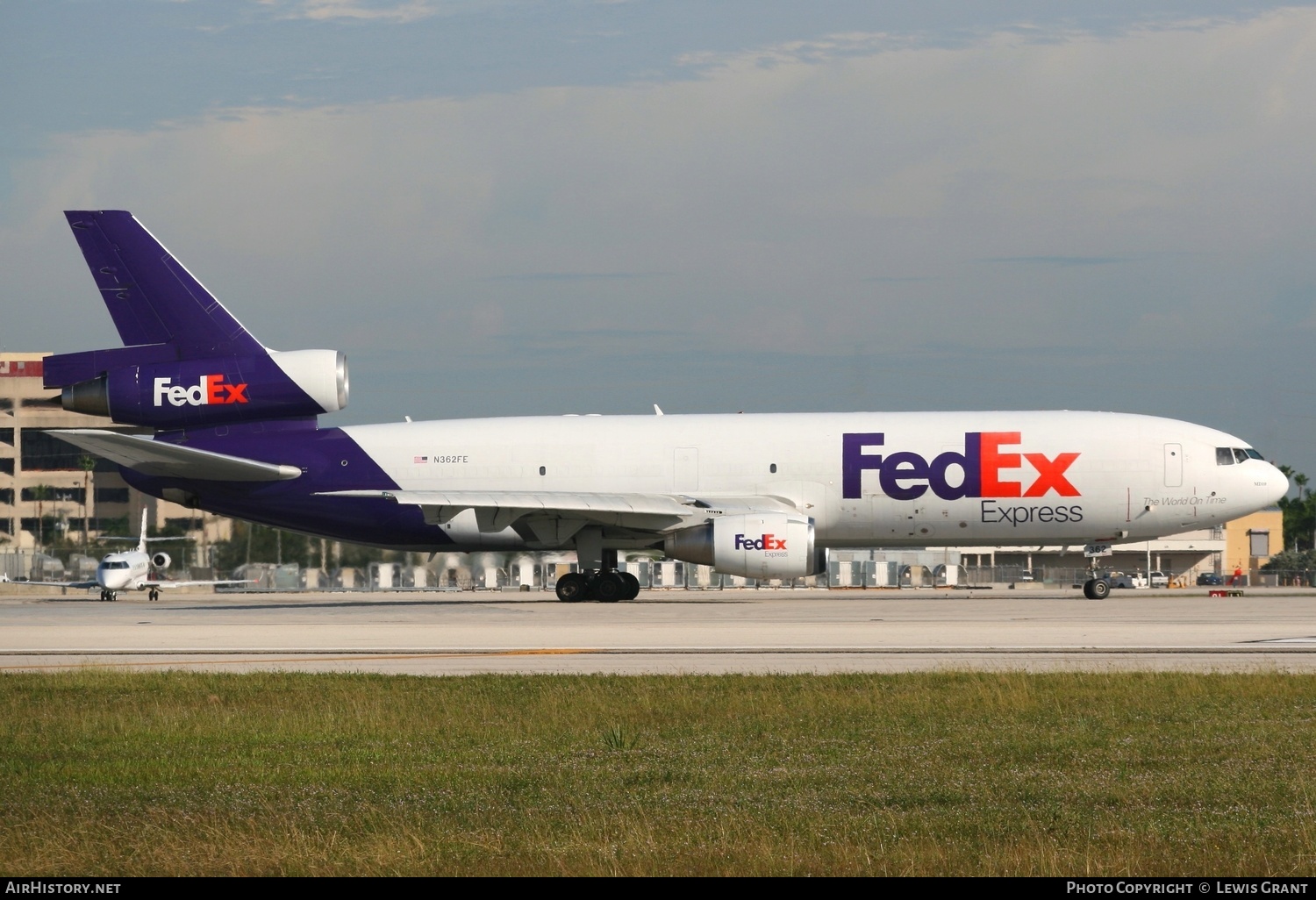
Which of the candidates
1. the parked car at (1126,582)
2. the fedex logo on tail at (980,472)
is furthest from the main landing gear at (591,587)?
the parked car at (1126,582)

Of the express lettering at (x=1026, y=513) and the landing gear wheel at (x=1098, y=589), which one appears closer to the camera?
the express lettering at (x=1026, y=513)

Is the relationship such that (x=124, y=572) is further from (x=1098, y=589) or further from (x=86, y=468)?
(x=86, y=468)

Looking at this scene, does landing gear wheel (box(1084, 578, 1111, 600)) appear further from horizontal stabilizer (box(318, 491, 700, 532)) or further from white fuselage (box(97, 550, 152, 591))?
white fuselage (box(97, 550, 152, 591))

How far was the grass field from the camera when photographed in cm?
814

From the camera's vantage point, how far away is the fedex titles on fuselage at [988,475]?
3678 cm

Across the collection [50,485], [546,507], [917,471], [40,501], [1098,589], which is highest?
[50,485]

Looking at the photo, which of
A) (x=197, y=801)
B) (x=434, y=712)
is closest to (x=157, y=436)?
(x=434, y=712)

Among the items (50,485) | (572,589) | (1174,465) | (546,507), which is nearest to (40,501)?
(50,485)

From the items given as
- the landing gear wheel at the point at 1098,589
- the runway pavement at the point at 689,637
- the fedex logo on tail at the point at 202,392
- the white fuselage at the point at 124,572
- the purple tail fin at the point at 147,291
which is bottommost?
the runway pavement at the point at 689,637

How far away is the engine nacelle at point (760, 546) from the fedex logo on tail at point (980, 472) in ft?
9.42

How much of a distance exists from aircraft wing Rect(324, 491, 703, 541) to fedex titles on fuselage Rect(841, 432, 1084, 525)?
5095 mm

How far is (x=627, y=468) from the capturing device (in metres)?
38.5

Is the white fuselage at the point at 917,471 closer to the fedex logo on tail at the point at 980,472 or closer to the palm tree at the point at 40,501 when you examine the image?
the fedex logo on tail at the point at 980,472

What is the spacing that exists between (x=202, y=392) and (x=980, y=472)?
20.0 meters
